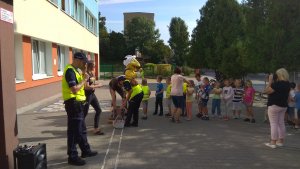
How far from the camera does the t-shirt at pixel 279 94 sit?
7938mm

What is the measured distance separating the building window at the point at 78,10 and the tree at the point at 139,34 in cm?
4701

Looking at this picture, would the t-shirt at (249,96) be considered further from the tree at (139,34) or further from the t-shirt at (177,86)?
the tree at (139,34)

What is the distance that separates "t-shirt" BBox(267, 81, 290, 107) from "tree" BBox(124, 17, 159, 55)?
232ft

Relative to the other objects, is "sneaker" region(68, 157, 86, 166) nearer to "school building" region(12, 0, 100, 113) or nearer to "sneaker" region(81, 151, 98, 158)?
"sneaker" region(81, 151, 98, 158)

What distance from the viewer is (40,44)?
18359 millimetres

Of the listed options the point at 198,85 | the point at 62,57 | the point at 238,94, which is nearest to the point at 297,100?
the point at 238,94

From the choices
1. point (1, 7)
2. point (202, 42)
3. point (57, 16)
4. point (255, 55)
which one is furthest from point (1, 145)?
point (202, 42)

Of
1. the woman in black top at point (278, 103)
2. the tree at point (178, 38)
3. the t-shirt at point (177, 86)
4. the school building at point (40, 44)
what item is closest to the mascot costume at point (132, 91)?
the t-shirt at point (177, 86)

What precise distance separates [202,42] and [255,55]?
42.5 ft

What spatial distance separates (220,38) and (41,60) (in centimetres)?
1155

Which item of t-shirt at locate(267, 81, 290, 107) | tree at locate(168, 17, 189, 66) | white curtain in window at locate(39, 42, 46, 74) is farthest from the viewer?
tree at locate(168, 17, 189, 66)

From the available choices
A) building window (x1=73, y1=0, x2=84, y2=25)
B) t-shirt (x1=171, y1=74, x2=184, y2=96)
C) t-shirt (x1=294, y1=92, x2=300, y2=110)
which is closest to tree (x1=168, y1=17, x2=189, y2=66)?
building window (x1=73, y1=0, x2=84, y2=25)

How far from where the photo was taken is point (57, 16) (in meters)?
20.5

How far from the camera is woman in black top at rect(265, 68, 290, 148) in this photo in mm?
7953
